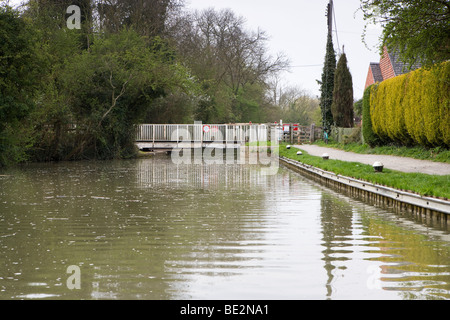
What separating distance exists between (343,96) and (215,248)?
95.6ft

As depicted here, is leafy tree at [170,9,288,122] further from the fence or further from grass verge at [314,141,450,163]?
grass verge at [314,141,450,163]

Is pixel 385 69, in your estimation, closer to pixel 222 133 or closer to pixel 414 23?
pixel 222 133

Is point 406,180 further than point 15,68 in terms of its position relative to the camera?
No

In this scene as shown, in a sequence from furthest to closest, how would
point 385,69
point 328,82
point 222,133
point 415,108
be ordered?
point 328,82 → point 222,133 → point 385,69 → point 415,108

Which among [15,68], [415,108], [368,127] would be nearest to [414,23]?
[415,108]

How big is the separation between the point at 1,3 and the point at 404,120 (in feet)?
44.1

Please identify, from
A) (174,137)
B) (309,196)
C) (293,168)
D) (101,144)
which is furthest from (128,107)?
(309,196)

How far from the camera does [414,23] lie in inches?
498

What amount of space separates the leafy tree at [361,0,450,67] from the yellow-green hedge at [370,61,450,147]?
1425 mm

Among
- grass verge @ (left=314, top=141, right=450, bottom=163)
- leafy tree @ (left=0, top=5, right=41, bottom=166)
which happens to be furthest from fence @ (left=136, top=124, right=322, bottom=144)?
leafy tree @ (left=0, top=5, right=41, bottom=166)

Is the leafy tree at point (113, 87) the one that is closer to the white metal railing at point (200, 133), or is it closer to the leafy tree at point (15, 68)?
the white metal railing at point (200, 133)

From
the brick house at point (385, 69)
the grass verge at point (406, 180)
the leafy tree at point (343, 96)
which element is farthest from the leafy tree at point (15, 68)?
the leafy tree at point (343, 96)

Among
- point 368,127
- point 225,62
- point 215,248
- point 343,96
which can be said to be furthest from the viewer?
point 225,62

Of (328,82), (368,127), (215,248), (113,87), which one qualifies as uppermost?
(328,82)
